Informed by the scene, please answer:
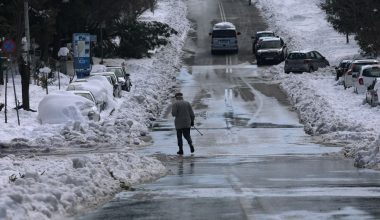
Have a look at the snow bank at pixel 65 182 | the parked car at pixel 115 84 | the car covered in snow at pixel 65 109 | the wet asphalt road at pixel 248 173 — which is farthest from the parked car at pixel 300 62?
the snow bank at pixel 65 182

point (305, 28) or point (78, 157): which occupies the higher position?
point (78, 157)

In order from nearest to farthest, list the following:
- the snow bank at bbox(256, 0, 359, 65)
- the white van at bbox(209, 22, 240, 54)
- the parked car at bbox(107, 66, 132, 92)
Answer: the parked car at bbox(107, 66, 132, 92) < the white van at bbox(209, 22, 240, 54) < the snow bank at bbox(256, 0, 359, 65)

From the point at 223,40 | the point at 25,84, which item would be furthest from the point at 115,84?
the point at 223,40

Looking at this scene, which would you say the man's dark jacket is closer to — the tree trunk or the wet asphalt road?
the wet asphalt road

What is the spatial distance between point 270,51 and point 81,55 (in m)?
19.4

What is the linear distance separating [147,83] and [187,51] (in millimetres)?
24632

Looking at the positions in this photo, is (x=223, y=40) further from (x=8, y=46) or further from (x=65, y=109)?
(x=8, y=46)

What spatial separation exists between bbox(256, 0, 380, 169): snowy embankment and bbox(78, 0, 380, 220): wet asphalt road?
1.96 feet

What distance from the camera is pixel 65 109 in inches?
1143

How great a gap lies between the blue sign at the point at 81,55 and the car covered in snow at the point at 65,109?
45.3ft

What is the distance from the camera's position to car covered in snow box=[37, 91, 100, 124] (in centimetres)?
2892

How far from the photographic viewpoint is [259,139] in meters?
27.7

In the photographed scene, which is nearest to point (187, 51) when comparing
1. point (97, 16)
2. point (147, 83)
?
point (97, 16)

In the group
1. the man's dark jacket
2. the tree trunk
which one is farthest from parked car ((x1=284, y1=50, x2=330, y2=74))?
the man's dark jacket
